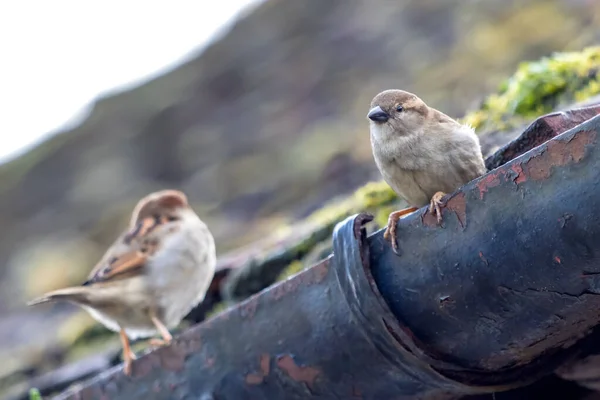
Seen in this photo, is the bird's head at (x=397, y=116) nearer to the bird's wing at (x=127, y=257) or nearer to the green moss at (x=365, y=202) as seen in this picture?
the green moss at (x=365, y=202)

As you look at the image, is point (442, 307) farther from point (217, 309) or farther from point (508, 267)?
point (217, 309)

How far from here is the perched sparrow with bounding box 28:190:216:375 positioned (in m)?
4.27

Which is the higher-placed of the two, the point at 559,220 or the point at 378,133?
the point at 559,220

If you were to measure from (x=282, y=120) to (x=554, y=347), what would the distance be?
14.3 ft

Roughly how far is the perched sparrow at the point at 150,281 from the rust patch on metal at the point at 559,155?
8.63ft

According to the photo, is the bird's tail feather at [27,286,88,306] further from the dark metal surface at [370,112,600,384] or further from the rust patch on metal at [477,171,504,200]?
the rust patch on metal at [477,171,504,200]

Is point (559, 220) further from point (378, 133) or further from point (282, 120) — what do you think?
point (282, 120)

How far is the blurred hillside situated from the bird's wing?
64 cm

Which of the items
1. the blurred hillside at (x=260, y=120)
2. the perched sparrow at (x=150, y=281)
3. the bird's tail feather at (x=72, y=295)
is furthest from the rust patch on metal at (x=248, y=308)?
the blurred hillside at (x=260, y=120)

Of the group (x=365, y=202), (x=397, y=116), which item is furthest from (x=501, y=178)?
(x=365, y=202)

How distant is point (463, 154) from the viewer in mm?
2639

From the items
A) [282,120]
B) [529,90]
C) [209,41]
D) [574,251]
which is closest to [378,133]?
[529,90]

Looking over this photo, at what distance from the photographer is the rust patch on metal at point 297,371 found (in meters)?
2.27

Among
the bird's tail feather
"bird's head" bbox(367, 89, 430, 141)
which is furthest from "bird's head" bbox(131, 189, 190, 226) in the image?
"bird's head" bbox(367, 89, 430, 141)
